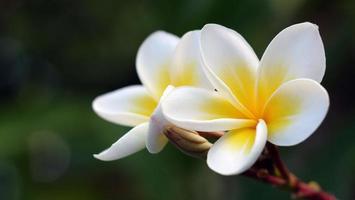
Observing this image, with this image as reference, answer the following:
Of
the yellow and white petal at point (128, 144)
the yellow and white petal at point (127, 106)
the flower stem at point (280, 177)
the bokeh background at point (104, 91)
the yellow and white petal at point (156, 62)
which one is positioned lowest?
the bokeh background at point (104, 91)

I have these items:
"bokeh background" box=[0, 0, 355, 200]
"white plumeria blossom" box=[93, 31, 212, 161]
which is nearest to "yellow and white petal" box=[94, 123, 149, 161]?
"white plumeria blossom" box=[93, 31, 212, 161]

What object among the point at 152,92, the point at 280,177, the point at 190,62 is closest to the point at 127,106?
the point at 152,92

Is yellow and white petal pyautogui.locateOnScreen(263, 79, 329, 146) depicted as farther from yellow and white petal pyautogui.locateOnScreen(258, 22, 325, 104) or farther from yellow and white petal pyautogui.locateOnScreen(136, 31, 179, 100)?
yellow and white petal pyautogui.locateOnScreen(136, 31, 179, 100)

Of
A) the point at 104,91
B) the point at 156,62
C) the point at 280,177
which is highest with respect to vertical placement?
the point at 156,62

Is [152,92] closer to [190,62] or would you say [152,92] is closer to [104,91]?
[190,62]

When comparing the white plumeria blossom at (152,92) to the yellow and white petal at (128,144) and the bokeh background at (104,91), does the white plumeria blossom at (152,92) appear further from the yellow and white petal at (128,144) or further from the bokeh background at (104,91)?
the bokeh background at (104,91)

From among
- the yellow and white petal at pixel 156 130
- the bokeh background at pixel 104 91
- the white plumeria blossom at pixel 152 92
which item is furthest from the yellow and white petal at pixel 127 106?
the bokeh background at pixel 104 91
